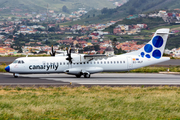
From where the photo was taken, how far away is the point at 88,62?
34562 mm

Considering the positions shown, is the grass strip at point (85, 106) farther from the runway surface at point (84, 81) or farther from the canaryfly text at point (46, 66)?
the canaryfly text at point (46, 66)

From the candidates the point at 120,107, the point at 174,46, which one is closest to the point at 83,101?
the point at 120,107

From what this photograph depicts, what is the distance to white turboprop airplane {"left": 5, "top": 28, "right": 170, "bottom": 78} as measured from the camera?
3312cm

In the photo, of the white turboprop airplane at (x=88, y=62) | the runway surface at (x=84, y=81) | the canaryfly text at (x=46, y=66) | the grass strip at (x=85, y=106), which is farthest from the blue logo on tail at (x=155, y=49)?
the grass strip at (x=85, y=106)

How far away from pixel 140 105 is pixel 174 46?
615 ft

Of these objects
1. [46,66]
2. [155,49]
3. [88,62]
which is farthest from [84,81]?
[155,49]

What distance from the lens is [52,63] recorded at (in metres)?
33.4

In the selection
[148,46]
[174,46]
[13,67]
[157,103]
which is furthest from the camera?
[174,46]

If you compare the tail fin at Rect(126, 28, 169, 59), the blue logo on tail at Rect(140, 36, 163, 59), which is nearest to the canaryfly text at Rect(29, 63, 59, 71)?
the tail fin at Rect(126, 28, 169, 59)

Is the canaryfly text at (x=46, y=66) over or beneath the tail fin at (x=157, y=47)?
beneath

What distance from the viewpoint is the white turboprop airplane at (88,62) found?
33.1 m

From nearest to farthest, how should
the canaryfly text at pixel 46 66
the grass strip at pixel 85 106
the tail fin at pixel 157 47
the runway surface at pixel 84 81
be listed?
the grass strip at pixel 85 106 < the runway surface at pixel 84 81 < the canaryfly text at pixel 46 66 < the tail fin at pixel 157 47

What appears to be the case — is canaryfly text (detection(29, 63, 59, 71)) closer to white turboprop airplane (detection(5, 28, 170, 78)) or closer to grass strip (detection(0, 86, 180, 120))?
white turboprop airplane (detection(5, 28, 170, 78))

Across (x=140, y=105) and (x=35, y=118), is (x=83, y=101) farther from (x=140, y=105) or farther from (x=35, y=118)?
(x=35, y=118)
